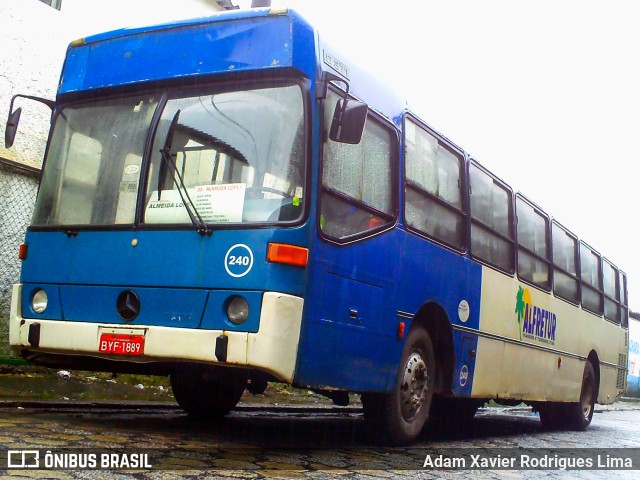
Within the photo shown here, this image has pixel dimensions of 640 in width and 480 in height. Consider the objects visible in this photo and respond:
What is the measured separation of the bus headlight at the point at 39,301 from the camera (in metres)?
6.08

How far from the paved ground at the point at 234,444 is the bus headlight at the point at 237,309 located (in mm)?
863

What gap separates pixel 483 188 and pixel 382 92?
2352 mm

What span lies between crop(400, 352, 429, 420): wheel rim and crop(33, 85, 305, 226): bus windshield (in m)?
2.07

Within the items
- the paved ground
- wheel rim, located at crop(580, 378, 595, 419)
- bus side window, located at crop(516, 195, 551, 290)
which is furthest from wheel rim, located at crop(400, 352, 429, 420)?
wheel rim, located at crop(580, 378, 595, 419)

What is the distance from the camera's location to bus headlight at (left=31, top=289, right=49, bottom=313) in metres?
6.08

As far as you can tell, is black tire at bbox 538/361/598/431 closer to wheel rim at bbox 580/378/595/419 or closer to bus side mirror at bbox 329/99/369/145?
wheel rim at bbox 580/378/595/419

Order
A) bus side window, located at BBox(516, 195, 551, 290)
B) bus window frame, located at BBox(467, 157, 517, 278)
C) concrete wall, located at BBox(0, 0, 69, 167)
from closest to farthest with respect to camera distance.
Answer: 1. bus window frame, located at BBox(467, 157, 517, 278)
2. bus side window, located at BBox(516, 195, 551, 290)
3. concrete wall, located at BBox(0, 0, 69, 167)

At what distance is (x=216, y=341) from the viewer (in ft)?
17.5

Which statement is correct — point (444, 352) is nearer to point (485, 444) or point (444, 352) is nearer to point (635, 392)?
point (485, 444)

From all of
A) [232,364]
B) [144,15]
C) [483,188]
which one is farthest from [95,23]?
[232,364]

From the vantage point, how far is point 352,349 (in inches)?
233

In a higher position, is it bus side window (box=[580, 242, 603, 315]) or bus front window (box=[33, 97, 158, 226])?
bus side window (box=[580, 242, 603, 315])

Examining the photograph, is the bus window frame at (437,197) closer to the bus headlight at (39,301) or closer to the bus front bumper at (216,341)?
the bus front bumper at (216,341)

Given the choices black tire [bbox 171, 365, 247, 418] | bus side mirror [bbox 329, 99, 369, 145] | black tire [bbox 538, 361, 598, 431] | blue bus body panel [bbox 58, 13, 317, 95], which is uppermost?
blue bus body panel [bbox 58, 13, 317, 95]
